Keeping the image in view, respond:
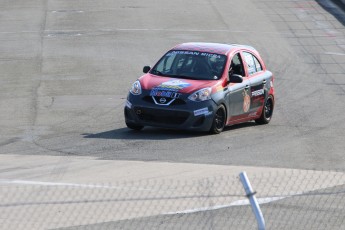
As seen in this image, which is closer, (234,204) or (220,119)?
(234,204)

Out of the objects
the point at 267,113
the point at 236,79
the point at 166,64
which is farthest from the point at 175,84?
the point at 267,113

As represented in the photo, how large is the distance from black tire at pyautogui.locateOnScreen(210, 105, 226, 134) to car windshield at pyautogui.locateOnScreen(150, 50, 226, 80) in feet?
2.16

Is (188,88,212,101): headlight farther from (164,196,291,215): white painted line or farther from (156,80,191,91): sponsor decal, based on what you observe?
(164,196,291,215): white painted line

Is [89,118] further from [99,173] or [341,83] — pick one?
[341,83]

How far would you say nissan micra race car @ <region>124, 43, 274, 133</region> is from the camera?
15.7 m

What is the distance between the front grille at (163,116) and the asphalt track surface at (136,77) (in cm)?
30

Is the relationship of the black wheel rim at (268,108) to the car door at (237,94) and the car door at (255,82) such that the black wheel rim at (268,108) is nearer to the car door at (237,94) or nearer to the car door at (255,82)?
the car door at (255,82)

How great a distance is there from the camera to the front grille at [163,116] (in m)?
15.7

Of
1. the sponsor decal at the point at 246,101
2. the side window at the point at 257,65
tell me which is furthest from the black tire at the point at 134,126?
the side window at the point at 257,65

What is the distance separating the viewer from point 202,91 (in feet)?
51.9

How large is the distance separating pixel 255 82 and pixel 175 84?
2.14 meters

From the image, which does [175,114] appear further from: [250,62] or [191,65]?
[250,62]

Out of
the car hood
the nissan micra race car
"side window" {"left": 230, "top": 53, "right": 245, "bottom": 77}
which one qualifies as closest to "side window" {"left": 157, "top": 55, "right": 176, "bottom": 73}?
the nissan micra race car

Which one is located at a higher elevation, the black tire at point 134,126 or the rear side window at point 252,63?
the rear side window at point 252,63
